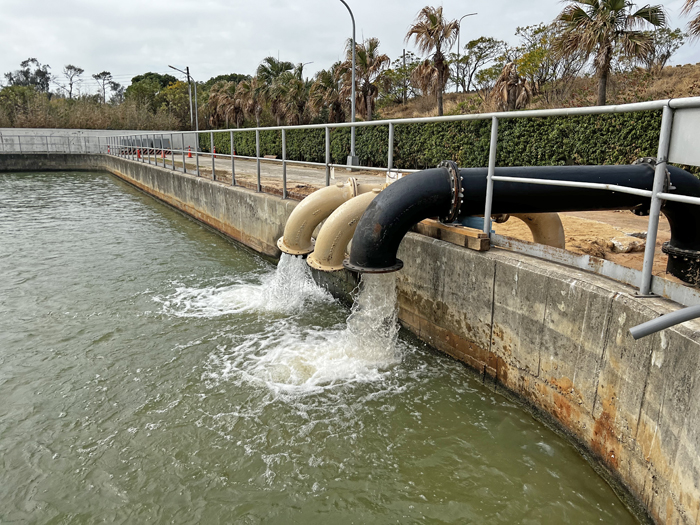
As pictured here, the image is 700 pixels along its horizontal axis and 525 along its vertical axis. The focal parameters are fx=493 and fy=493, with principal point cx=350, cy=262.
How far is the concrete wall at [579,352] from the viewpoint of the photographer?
260cm

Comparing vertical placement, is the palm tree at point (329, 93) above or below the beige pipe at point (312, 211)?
above

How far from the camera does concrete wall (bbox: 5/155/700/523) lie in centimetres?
260

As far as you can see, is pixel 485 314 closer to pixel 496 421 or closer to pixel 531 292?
pixel 531 292

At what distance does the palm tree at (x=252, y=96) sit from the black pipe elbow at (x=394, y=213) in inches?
1285

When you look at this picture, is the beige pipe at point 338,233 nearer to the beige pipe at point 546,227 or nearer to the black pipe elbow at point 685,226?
the beige pipe at point 546,227

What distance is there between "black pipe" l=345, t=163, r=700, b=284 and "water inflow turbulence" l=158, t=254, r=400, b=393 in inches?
37.5

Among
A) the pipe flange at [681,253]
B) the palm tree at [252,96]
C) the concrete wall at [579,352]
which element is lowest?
the concrete wall at [579,352]

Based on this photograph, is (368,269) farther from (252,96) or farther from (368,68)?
(252,96)

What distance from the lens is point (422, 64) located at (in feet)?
65.5

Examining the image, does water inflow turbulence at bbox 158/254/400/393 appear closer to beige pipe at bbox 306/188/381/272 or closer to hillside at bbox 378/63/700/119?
beige pipe at bbox 306/188/381/272

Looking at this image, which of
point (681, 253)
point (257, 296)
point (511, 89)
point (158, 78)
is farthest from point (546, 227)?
point (158, 78)

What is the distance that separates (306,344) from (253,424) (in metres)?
1.57

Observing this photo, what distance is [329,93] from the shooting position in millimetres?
26047

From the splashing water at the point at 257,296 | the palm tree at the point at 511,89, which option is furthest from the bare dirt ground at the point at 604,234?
the palm tree at the point at 511,89
